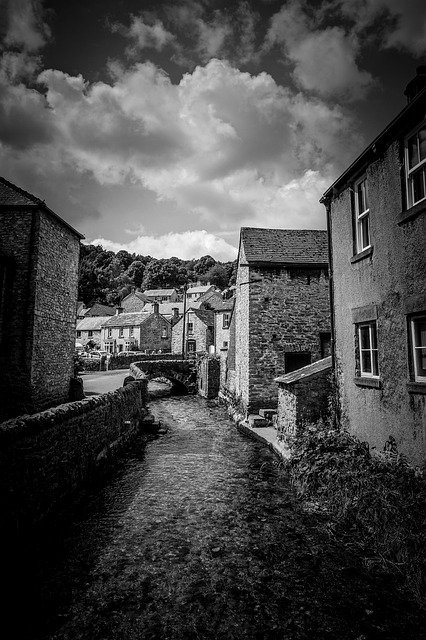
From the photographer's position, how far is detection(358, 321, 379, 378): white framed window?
795cm

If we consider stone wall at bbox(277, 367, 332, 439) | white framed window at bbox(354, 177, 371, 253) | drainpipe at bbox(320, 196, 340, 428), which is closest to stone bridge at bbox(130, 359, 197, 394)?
stone wall at bbox(277, 367, 332, 439)

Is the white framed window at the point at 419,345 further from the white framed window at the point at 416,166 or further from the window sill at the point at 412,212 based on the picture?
the white framed window at the point at 416,166

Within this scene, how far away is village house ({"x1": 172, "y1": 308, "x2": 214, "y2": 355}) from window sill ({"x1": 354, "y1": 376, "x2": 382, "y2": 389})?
1489 inches

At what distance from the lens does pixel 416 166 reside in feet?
21.0

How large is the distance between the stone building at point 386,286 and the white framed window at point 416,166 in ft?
0.06

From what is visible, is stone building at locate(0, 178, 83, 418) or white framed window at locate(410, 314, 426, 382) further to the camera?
stone building at locate(0, 178, 83, 418)

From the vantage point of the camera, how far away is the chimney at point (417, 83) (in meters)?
6.74

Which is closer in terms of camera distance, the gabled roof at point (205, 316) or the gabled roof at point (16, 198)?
the gabled roof at point (16, 198)

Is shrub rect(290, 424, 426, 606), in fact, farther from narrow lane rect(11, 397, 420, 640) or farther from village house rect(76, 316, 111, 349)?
village house rect(76, 316, 111, 349)

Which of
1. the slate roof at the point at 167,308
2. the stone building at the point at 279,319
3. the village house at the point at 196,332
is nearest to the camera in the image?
the stone building at the point at 279,319

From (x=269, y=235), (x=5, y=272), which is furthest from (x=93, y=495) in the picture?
(x=269, y=235)

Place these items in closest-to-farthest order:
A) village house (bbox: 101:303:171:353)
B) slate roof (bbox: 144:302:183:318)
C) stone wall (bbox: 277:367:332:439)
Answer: stone wall (bbox: 277:367:332:439), village house (bbox: 101:303:171:353), slate roof (bbox: 144:302:183:318)

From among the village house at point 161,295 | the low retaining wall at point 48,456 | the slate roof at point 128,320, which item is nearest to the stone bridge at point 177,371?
the low retaining wall at point 48,456

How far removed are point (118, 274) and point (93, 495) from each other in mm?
108669
